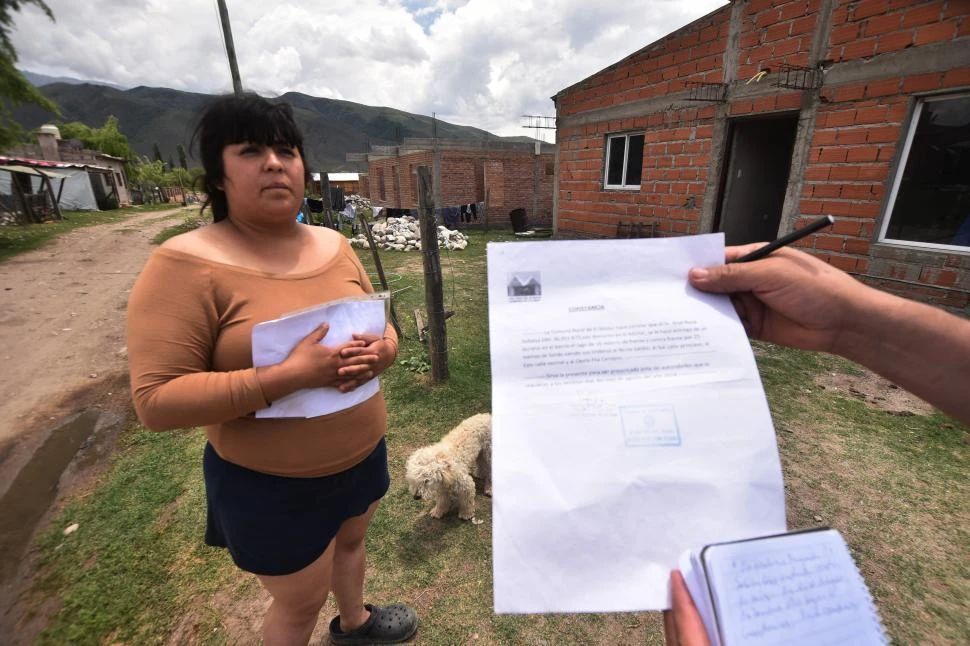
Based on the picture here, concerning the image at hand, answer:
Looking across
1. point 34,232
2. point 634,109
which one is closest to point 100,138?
point 34,232

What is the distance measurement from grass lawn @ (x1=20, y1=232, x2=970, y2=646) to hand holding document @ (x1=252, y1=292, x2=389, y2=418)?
1500 millimetres

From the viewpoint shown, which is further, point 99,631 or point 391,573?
point 391,573

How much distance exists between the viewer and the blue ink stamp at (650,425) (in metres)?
0.75

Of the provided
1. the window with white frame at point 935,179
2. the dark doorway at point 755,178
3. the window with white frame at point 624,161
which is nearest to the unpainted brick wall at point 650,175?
the window with white frame at point 624,161

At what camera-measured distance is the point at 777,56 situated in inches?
215

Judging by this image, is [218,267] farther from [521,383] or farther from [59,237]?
[59,237]

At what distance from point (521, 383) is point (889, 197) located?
6203 mm

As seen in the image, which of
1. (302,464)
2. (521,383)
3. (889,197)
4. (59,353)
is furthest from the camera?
(59,353)

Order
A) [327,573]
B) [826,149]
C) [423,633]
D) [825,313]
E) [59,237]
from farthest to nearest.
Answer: [59,237] < [826,149] < [423,633] < [327,573] < [825,313]

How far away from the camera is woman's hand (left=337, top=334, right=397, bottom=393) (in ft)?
3.99

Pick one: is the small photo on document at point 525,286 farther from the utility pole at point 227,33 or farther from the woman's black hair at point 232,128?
the utility pole at point 227,33

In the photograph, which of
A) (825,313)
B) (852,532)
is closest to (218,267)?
(825,313)

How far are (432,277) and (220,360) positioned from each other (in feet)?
9.20

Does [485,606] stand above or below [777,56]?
below
